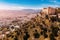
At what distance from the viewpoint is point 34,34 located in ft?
55.2

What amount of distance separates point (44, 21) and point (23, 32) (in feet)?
8.94

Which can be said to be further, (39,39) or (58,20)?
(58,20)

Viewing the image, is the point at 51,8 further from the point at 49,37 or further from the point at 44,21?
the point at 49,37

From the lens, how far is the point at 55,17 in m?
19.6

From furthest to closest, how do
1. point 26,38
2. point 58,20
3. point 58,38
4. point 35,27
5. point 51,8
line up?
1. point 51,8
2. point 58,20
3. point 35,27
4. point 26,38
5. point 58,38

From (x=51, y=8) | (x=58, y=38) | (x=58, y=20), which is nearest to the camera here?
(x=58, y=38)

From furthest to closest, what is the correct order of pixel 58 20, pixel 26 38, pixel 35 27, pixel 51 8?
pixel 51 8, pixel 58 20, pixel 35 27, pixel 26 38

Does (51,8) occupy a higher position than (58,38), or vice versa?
(51,8)

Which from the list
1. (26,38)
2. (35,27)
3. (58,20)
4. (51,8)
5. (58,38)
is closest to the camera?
(58,38)

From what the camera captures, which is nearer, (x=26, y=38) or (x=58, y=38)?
(x=58, y=38)

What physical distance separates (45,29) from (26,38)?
81.9 inches

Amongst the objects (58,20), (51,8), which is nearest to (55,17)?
(58,20)

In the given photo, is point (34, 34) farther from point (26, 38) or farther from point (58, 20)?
point (58, 20)

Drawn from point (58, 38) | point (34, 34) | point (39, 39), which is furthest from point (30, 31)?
point (58, 38)
